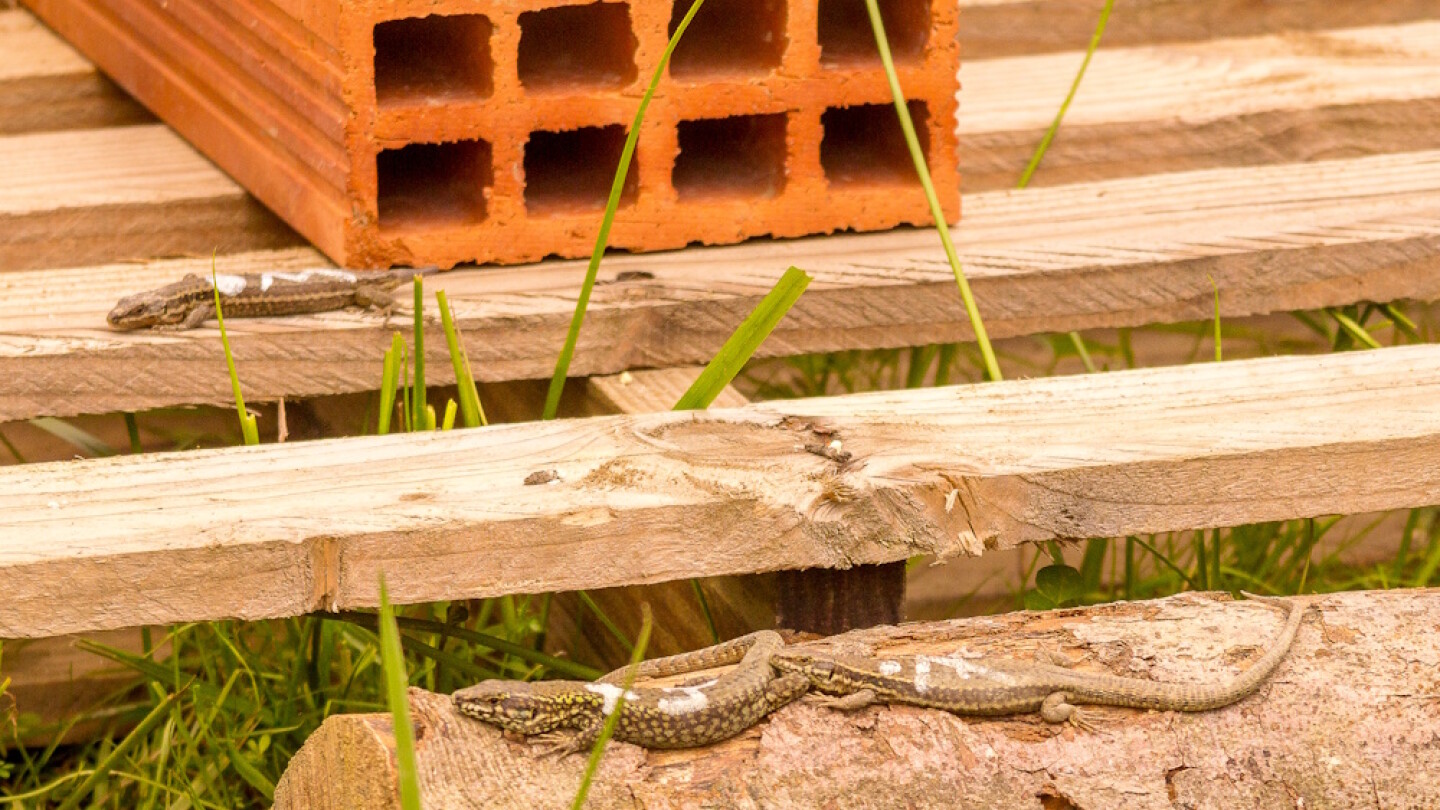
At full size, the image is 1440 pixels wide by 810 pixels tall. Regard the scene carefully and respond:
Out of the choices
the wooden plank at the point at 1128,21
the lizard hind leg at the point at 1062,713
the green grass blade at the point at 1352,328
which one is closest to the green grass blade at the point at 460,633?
the lizard hind leg at the point at 1062,713

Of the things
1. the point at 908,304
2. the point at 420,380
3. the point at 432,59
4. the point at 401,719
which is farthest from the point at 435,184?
the point at 401,719

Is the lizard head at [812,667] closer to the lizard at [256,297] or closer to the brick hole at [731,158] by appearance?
the lizard at [256,297]

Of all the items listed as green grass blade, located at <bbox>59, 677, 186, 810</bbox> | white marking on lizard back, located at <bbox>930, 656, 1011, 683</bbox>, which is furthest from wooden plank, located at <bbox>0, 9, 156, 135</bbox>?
white marking on lizard back, located at <bbox>930, 656, 1011, 683</bbox>

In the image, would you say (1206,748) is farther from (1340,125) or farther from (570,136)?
(1340,125)

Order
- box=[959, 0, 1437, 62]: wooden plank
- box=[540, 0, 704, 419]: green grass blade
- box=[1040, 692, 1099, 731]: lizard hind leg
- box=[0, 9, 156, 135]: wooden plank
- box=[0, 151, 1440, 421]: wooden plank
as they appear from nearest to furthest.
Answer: box=[1040, 692, 1099, 731]: lizard hind leg → box=[540, 0, 704, 419]: green grass blade → box=[0, 151, 1440, 421]: wooden plank → box=[0, 9, 156, 135]: wooden plank → box=[959, 0, 1437, 62]: wooden plank

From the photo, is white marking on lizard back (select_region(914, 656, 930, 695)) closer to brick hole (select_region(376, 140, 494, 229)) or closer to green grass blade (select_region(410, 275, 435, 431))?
green grass blade (select_region(410, 275, 435, 431))

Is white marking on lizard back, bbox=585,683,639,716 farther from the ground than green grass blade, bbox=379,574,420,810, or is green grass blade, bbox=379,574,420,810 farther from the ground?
green grass blade, bbox=379,574,420,810
